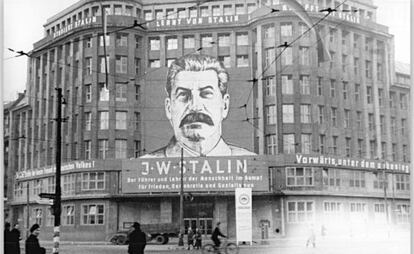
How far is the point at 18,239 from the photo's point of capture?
6.30m

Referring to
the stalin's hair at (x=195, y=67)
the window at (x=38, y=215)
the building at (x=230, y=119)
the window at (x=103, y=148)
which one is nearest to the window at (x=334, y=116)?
the building at (x=230, y=119)

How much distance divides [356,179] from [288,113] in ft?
3.15

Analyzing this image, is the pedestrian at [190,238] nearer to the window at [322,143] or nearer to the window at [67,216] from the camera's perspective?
the window at [67,216]

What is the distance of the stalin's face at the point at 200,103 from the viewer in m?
6.65

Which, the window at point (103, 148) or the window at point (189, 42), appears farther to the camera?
the window at point (103, 148)

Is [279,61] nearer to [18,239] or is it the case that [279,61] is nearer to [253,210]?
[253,210]

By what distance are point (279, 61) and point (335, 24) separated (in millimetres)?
634

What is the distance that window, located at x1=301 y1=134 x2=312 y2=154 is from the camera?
703 cm

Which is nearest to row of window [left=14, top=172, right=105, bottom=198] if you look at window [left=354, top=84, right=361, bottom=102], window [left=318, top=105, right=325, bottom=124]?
window [left=318, top=105, right=325, bottom=124]

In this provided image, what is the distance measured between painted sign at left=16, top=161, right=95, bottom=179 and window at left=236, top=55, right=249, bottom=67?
1.83 metres

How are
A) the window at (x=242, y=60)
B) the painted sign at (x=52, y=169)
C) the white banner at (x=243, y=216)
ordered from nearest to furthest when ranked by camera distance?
1. the white banner at (x=243, y=216)
2. the window at (x=242, y=60)
3. the painted sign at (x=52, y=169)

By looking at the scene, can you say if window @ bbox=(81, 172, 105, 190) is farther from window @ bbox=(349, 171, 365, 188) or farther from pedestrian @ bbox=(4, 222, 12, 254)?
window @ bbox=(349, 171, 365, 188)

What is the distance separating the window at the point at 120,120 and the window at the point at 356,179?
2.26 meters

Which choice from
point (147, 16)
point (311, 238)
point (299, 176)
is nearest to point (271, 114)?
point (299, 176)
